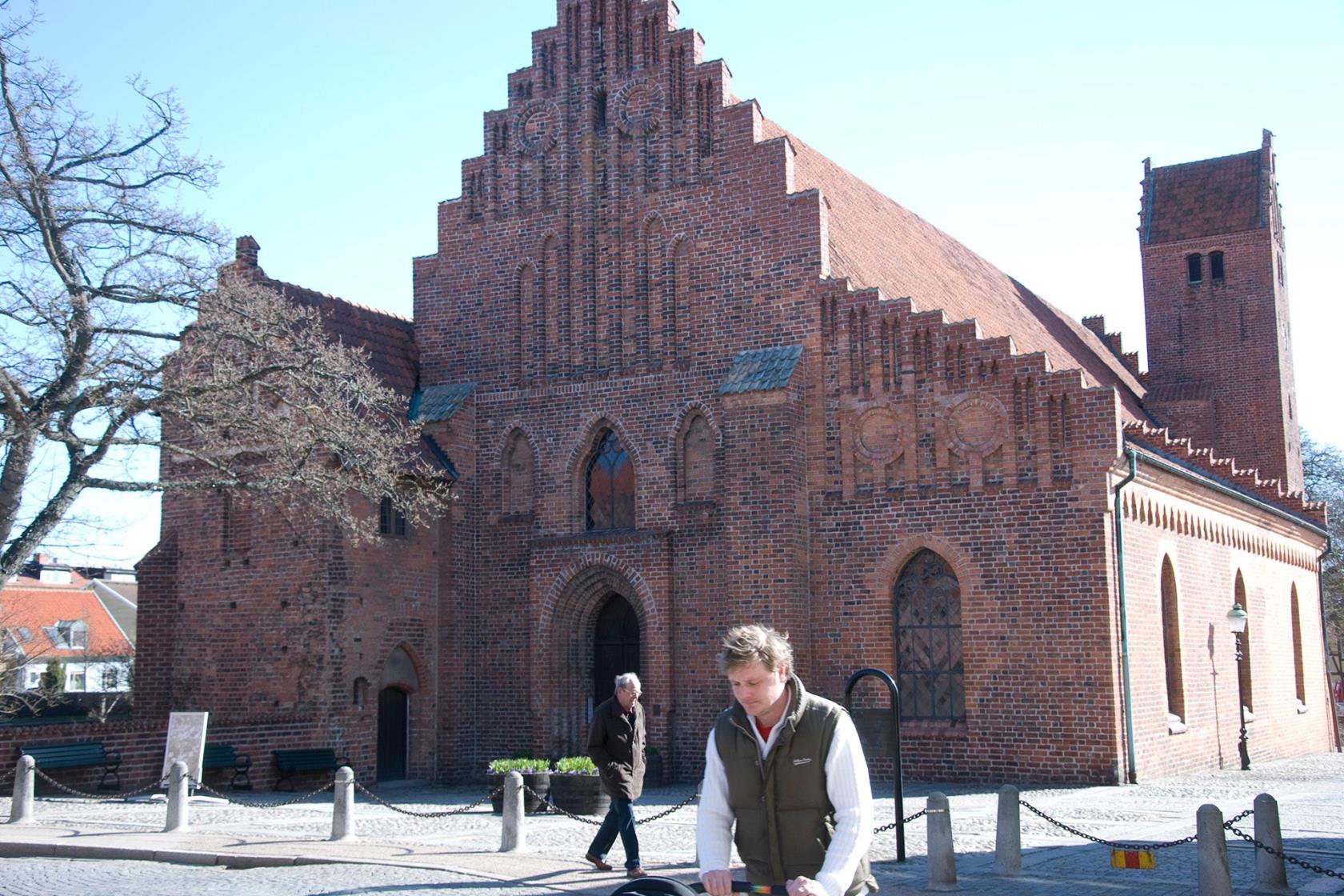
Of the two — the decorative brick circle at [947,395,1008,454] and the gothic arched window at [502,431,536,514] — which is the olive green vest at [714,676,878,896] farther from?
the gothic arched window at [502,431,536,514]

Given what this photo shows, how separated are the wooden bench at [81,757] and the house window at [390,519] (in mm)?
5229

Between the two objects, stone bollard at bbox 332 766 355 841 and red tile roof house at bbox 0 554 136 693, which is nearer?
stone bollard at bbox 332 766 355 841

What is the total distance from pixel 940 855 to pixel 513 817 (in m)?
4.01

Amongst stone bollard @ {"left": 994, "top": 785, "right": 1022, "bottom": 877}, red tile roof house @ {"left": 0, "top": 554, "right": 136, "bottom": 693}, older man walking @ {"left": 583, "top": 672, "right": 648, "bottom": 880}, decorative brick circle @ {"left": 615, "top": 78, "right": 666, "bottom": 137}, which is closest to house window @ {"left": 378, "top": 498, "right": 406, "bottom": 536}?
decorative brick circle @ {"left": 615, "top": 78, "right": 666, "bottom": 137}

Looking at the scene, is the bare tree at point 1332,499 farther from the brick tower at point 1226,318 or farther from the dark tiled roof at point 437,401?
the dark tiled roof at point 437,401

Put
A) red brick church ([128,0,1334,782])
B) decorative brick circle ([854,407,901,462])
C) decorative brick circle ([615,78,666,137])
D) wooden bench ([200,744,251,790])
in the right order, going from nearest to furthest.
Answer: wooden bench ([200,744,251,790]) < red brick church ([128,0,1334,782]) < decorative brick circle ([854,407,901,462]) < decorative brick circle ([615,78,666,137])

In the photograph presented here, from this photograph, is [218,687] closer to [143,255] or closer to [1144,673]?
[143,255]

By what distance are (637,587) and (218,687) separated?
6651 millimetres

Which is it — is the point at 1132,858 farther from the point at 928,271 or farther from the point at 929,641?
the point at 928,271

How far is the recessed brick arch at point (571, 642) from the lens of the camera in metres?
22.1

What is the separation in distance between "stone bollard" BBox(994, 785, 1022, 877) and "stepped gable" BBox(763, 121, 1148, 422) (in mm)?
11049

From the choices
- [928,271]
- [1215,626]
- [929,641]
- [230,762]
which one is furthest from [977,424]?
[230,762]

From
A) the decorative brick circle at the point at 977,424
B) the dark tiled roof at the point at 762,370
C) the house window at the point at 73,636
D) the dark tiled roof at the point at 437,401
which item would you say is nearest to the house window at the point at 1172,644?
the decorative brick circle at the point at 977,424

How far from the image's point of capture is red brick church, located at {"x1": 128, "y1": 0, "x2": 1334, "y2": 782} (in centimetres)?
1941
